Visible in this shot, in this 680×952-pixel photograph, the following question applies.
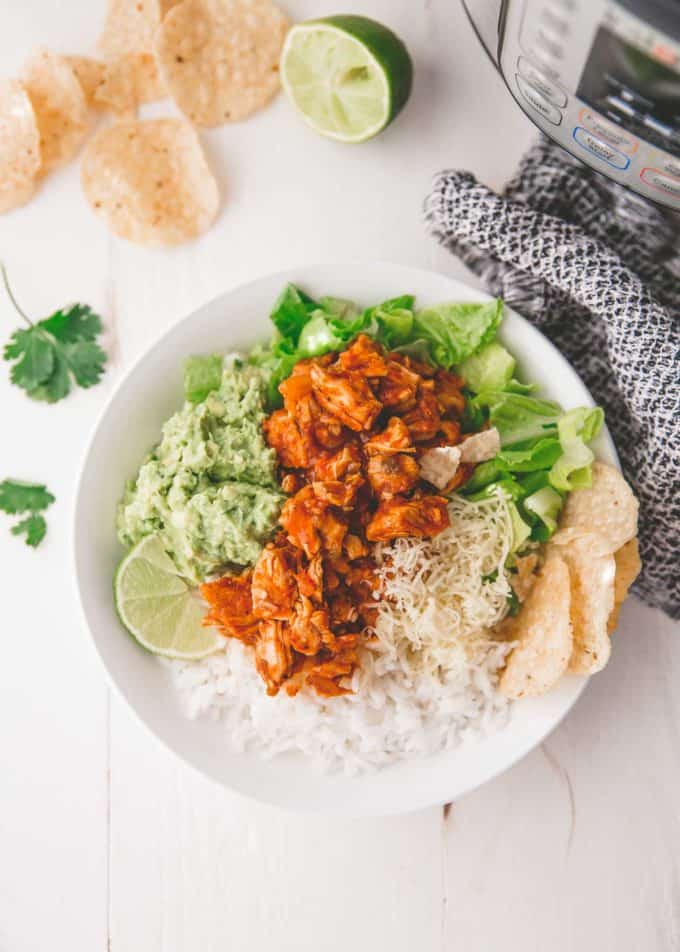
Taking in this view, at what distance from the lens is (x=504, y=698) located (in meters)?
2.19

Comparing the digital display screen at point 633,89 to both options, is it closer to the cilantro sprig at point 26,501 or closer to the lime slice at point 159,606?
the lime slice at point 159,606

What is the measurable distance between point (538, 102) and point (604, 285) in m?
0.63

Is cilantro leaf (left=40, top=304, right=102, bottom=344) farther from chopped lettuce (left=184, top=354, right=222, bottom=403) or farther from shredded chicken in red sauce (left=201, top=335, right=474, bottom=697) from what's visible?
shredded chicken in red sauce (left=201, top=335, right=474, bottom=697)

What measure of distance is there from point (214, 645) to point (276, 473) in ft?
1.45

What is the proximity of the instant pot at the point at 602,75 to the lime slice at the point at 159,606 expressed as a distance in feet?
4.06

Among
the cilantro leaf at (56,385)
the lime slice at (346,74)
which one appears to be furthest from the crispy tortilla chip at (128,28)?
the cilantro leaf at (56,385)

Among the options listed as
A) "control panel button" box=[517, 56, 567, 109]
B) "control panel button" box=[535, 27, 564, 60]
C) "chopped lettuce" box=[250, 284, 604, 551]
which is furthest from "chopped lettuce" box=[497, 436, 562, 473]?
"control panel button" box=[535, 27, 564, 60]

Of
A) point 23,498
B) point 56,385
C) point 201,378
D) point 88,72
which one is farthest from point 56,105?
point 23,498

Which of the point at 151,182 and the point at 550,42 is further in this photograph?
the point at 151,182

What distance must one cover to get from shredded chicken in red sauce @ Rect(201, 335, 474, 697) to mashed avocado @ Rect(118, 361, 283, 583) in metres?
0.05

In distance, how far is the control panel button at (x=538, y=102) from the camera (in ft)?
5.45

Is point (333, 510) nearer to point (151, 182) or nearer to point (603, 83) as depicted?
point (603, 83)

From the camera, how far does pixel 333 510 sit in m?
2.03

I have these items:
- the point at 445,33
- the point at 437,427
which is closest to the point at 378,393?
the point at 437,427
